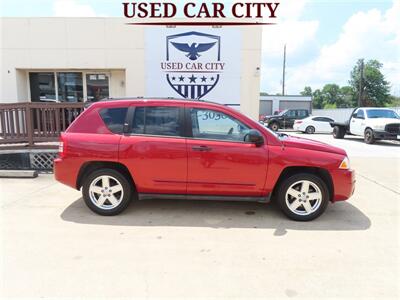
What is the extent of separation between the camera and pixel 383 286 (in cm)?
277

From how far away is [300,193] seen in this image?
4.25 metres

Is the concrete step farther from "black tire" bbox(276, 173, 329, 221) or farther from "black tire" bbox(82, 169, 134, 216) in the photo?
"black tire" bbox(276, 173, 329, 221)

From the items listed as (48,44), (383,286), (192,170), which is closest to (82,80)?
(48,44)

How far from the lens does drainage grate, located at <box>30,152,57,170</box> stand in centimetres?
725

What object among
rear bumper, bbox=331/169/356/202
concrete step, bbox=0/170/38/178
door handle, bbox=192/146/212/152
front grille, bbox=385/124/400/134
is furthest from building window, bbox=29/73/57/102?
front grille, bbox=385/124/400/134

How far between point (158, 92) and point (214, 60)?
205 cm

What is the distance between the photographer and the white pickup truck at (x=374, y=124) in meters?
13.8

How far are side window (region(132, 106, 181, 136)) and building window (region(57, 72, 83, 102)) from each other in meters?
6.81

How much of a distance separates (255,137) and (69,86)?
8350 millimetres

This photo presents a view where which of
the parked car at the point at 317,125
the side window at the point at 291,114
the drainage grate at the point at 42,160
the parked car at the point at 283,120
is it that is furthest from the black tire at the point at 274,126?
the drainage grate at the point at 42,160

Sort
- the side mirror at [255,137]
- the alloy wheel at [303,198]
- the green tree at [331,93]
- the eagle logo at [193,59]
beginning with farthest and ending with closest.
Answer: the green tree at [331,93] < the eagle logo at [193,59] < the alloy wheel at [303,198] < the side mirror at [255,137]

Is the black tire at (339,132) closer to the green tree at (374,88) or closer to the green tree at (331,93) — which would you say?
the green tree at (374,88)

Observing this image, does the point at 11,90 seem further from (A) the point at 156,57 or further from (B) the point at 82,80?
(A) the point at 156,57

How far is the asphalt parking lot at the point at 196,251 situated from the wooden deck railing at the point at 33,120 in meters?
2.39
